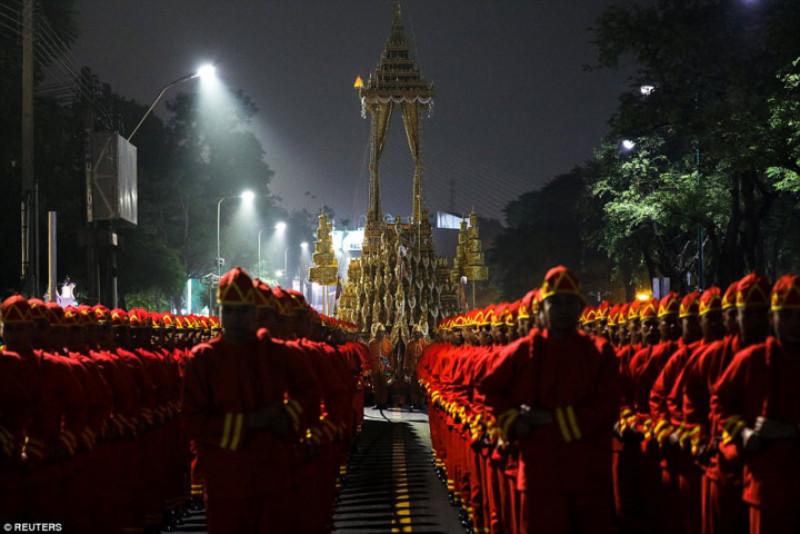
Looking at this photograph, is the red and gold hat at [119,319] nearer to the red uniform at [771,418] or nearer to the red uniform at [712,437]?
the red uniform at [712,437]

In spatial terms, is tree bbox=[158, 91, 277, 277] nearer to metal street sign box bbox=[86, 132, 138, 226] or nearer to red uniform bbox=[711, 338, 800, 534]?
metal street sign box bbox=[86, 132, 138, 226]

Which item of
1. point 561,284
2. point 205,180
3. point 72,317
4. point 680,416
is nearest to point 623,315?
point 680,416

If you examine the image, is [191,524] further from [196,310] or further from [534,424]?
[196,310]

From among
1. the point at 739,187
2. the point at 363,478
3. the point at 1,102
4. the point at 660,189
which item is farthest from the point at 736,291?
the point at 1,102

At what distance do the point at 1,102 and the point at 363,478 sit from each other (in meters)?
21.0

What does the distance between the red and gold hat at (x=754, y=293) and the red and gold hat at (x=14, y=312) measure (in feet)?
17.5

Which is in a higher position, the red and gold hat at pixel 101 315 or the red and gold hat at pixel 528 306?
the red and gold hat at pixel 101 315

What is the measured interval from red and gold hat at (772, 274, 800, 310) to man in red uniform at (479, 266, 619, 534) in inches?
46.4

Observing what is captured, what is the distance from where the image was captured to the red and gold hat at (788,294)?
7.10 m

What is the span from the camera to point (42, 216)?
36.8 metres

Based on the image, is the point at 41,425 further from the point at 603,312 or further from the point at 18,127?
the point at 18,127

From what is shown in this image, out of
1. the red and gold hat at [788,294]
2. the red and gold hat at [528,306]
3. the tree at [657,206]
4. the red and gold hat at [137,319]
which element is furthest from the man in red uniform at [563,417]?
the tree at [657,206]

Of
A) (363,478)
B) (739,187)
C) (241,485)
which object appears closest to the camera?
(241,485)

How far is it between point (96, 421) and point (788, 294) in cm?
589
